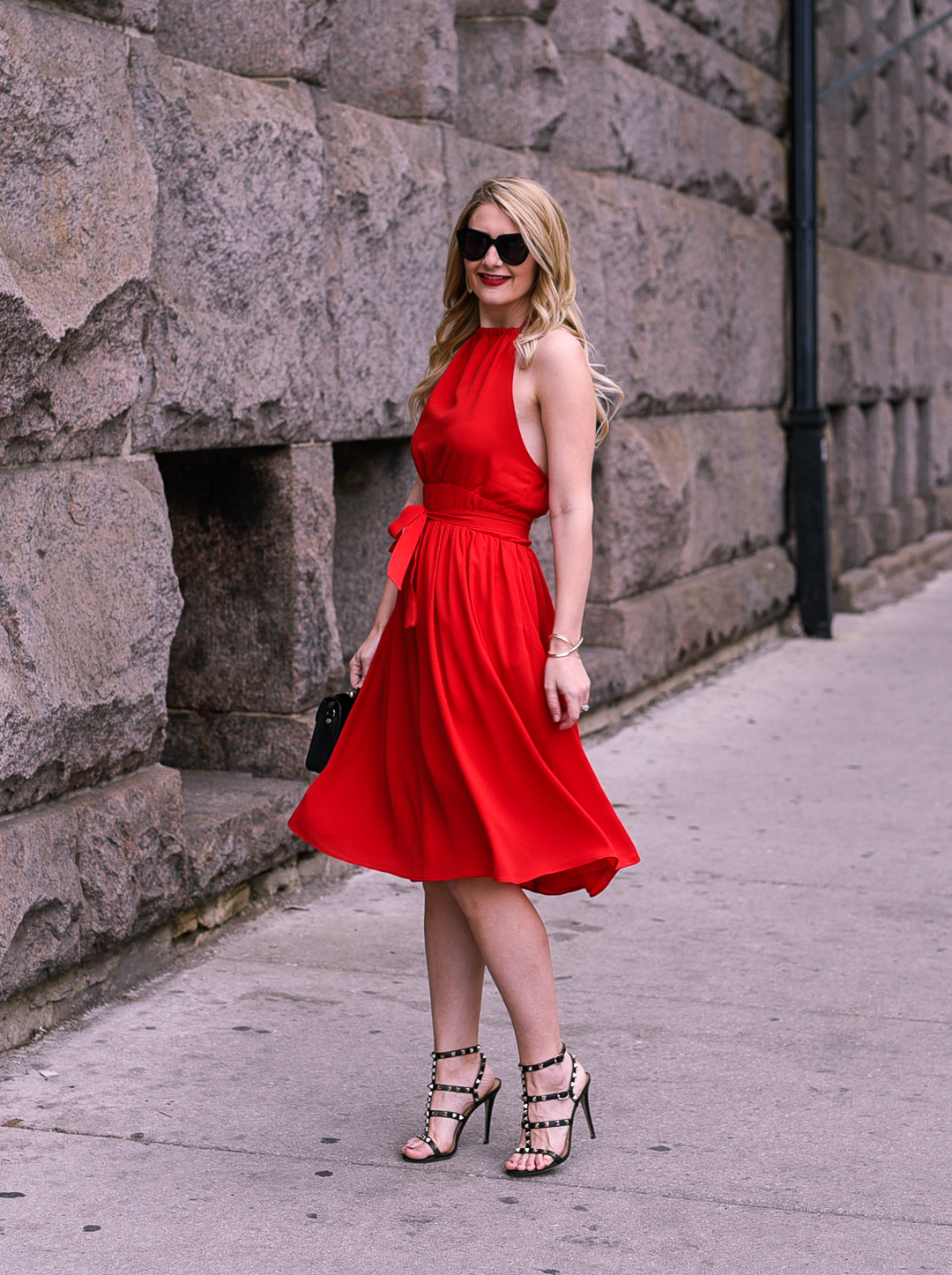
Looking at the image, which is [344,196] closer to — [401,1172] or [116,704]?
[116,704]

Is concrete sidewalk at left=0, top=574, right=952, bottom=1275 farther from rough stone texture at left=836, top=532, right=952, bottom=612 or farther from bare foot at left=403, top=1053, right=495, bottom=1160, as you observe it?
rough stone texture at left=836, top=532, right=952, bottom=612

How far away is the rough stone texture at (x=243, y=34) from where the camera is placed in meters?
4.61

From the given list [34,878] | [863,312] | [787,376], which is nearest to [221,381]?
[34,878]

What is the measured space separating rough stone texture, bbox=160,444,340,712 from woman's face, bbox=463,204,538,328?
5.31 ft

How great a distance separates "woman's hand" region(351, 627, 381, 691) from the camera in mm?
3289

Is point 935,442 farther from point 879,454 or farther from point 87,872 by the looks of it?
point 87,872

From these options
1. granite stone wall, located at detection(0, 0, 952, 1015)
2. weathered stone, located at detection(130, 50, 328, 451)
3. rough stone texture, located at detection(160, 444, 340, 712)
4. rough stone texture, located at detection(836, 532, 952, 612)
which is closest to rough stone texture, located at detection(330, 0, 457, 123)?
granite stone wall, located at detection(0, 0, 952, 1015)

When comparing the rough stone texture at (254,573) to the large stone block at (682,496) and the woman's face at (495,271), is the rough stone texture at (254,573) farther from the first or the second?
the large stone block at (682,496)

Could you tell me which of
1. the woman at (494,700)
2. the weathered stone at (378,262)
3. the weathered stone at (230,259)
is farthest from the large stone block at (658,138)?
the woman at (494,700)

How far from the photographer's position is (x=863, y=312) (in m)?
11.8

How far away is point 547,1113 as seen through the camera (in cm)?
310

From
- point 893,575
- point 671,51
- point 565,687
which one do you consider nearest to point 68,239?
point 565,687

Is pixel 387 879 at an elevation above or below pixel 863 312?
below

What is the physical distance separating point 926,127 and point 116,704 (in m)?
12.2
